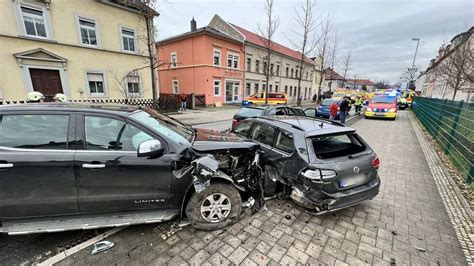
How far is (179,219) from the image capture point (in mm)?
2994

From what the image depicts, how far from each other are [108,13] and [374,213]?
17.5 m

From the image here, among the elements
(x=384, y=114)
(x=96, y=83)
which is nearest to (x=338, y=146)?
(x=384, y=114)

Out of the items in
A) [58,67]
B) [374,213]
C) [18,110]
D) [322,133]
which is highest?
[58,67]

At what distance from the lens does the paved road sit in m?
2.31

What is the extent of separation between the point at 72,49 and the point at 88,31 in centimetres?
160

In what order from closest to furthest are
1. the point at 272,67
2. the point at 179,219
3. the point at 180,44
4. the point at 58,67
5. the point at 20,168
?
the point at 20,168, the point at 179,219, the point at 58,67, the point at 180,44, the point at 272,67

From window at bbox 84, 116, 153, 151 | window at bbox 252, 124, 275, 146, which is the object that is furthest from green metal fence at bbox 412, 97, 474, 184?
window at bbox 84, 116, 153, 151

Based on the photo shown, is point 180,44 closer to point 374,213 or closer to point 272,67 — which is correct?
point 272,67

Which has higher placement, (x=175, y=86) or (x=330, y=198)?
(x=175, y=86)

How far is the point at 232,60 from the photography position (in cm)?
2447

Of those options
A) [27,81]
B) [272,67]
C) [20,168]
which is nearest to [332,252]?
[20,168]

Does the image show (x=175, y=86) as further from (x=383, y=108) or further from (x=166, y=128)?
(x=166, y=128)

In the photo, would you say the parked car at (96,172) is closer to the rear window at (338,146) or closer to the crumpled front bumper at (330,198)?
the crumpled front bumper at (330,198)

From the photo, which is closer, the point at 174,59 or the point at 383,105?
the point at 383,105
